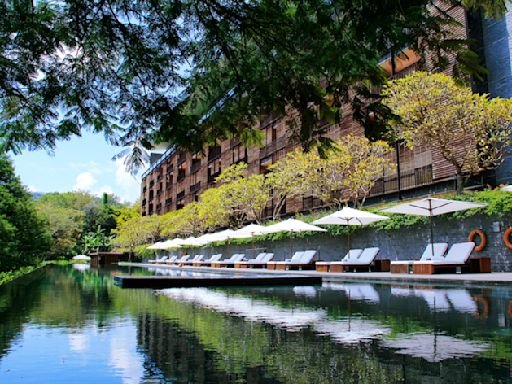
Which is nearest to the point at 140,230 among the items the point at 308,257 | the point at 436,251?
the point at 308,257

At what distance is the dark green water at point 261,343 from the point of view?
366cm

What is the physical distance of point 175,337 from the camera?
5273 millimetres

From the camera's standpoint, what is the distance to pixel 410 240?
1850 cm

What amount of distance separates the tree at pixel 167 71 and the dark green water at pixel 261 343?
187cm

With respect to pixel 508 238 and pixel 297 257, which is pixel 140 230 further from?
pixel 508 238

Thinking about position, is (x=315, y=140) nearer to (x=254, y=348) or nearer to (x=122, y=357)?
(x=254, y=348)

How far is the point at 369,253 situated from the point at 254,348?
47.6ft

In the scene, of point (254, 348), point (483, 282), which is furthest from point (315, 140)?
point (483, 282)

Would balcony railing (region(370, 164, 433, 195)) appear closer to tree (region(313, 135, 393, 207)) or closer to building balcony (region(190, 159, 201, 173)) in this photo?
tree (region(313, 135, 393, 207))

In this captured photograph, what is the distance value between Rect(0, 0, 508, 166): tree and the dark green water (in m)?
1.87

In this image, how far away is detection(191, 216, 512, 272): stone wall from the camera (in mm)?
15227

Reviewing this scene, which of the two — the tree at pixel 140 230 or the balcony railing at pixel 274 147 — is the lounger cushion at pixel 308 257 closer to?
the balcony railing at pixel 274 147

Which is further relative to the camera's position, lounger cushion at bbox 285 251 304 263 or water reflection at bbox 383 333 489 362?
lounger cushion at bbox 285 251 304 263

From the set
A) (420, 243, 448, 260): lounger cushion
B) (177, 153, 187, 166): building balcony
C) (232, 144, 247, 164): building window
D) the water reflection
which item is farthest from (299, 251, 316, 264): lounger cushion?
(232, 144, 247, 164): building window
